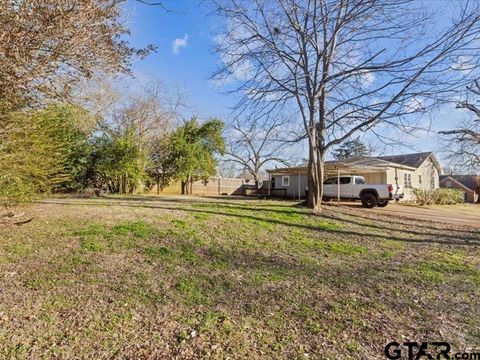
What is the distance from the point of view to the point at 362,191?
16.3 m

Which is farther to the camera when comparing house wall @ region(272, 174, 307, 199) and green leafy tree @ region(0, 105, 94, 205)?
house wall @ region(272, 174, 307, 199)

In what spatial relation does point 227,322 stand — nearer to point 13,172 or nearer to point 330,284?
point 330,284

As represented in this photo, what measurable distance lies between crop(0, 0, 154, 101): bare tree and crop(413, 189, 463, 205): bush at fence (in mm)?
20648

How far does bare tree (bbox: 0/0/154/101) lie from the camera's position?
3.78m

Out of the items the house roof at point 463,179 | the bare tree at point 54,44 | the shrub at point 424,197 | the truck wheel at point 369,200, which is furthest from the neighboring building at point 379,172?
the house roof at point 463,179

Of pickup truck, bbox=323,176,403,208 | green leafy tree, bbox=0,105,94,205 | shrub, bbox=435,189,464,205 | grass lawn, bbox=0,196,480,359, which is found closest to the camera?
grass lawn, bbox=0,196,480,359

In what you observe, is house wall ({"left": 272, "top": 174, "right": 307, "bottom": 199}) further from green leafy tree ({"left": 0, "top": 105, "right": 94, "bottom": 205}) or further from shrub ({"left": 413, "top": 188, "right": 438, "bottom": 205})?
green leafy tree ({"left": 0, "top": 105, "right": 94, "bottom": 205})

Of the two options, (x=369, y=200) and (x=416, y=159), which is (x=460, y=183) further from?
(x=369, y=200)

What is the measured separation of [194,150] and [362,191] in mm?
11176

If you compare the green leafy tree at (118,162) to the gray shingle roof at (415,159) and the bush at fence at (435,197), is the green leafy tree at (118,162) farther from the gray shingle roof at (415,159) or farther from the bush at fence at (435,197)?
the gray shingle roof at (415,159)

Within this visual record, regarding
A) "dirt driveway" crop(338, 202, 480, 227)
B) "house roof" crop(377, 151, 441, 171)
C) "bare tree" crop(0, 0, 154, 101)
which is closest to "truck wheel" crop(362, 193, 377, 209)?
"dirt driveway" crop(338, 202, 480, 227)

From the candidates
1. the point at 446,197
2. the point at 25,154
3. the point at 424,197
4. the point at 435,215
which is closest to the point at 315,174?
the point at 435,215

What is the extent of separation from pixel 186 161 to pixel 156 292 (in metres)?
18.6

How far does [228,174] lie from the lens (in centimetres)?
4925
